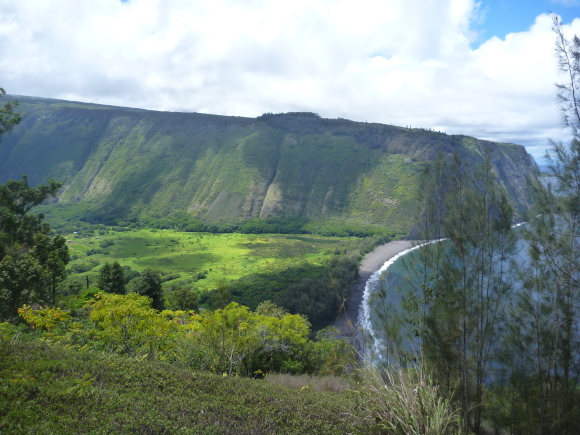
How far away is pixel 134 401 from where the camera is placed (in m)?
5.76

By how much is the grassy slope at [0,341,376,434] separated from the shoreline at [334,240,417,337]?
968 inches

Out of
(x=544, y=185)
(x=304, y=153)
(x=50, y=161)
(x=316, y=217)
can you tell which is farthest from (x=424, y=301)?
(x=50, y=161)

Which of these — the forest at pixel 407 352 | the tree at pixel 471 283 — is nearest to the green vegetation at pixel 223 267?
the forest at pixel 407 352

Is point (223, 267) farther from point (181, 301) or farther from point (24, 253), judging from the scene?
point (24, 253)

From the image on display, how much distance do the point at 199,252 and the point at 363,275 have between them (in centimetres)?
3332

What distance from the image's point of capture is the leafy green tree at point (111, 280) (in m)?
31.5

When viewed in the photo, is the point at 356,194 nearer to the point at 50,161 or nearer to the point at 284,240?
the point at 284,240

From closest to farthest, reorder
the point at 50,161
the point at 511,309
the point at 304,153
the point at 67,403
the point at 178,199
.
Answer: the point at 67,403
the point at 511,309
the point at 178,199
the point at 304,153
the point at 50,161

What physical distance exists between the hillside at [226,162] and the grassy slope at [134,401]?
91284 millimetres

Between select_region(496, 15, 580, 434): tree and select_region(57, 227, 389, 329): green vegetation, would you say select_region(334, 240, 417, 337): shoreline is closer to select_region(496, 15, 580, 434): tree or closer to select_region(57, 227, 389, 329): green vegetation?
select_region(57, 227, 389, 329): green vegetation

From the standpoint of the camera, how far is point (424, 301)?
13141 mm

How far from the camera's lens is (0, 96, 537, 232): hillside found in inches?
4518

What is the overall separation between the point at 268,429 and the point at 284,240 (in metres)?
83.9

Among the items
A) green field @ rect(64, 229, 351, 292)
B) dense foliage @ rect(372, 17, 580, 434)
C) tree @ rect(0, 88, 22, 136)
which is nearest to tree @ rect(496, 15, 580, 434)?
dense foliage @ rect(372, 17, 580, 434)
